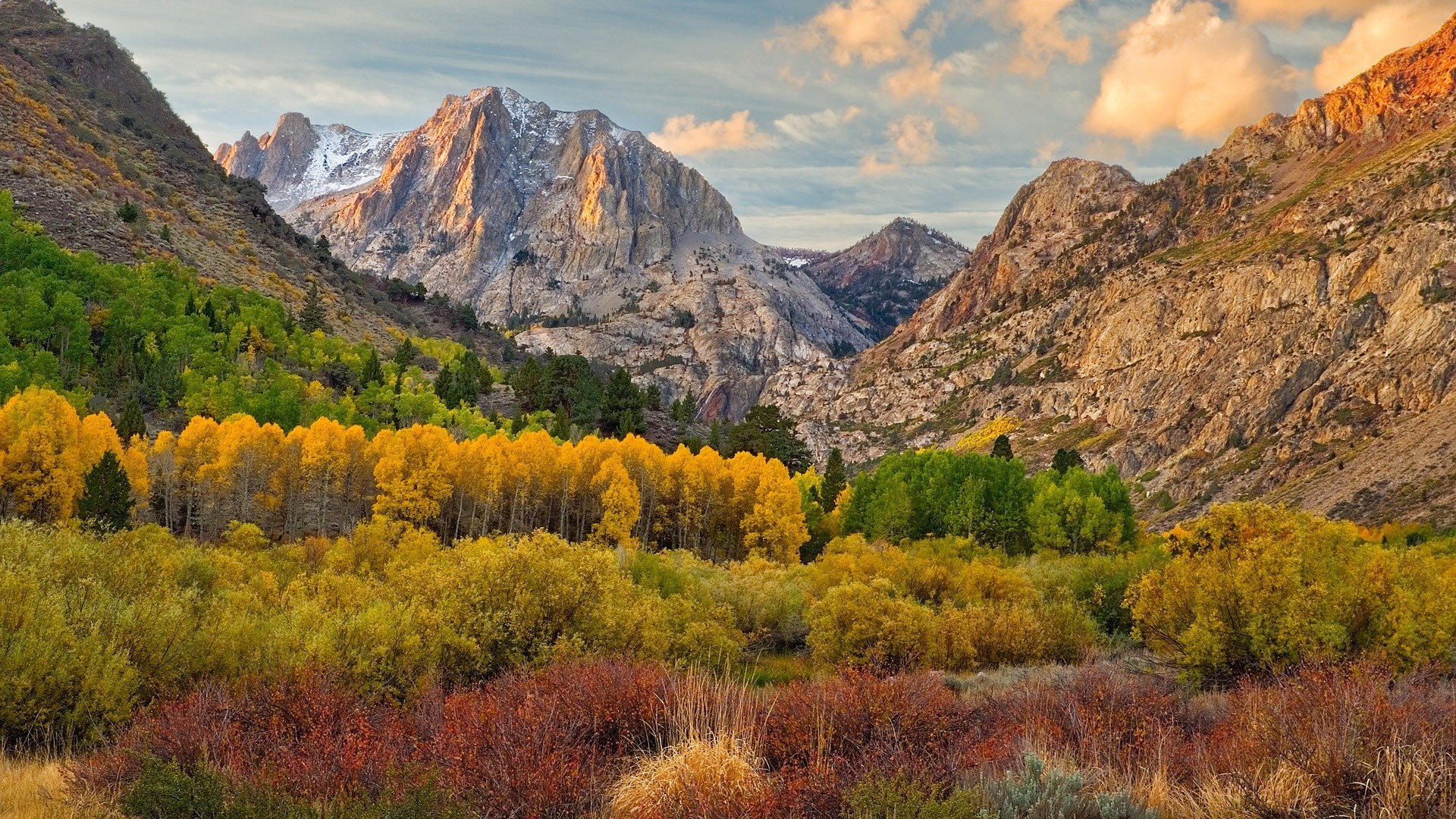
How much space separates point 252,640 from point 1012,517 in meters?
64.4

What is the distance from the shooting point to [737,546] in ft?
232

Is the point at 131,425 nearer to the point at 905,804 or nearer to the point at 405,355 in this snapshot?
the point at 405,355

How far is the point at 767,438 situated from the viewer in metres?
91.9

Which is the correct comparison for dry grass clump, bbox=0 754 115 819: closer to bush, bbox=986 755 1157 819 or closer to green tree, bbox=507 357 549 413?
bush, bbox=986 755 1157 819

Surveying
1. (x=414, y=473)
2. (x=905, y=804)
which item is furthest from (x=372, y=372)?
(x=905, y=804)

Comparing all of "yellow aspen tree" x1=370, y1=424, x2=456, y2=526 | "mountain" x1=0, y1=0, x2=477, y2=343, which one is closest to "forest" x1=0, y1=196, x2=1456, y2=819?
"yellow aspen tree" x1=370, y1=424, x2=456, y2=526

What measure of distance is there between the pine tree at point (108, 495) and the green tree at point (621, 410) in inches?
2005

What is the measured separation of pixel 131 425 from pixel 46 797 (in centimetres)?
5651

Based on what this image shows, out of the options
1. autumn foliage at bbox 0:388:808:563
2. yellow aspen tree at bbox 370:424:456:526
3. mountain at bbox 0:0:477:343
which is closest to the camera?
autumn foliage at bbox 0:388:808:563

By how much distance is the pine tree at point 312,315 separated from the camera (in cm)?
9194

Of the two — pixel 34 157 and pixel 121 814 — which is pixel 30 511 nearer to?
pixel 121 814

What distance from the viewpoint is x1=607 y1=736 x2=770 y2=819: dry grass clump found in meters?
9.16

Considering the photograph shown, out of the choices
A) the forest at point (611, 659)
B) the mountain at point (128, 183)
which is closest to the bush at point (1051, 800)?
the forest at point (611, 659)

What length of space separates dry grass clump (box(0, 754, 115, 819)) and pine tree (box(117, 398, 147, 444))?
175ft
